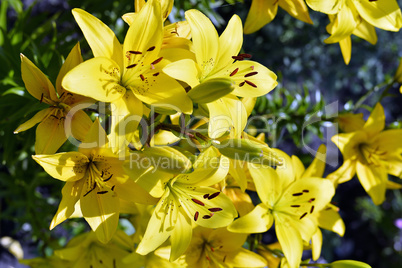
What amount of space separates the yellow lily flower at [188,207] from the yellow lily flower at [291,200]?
0.12 metres

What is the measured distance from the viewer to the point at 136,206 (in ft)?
3.08

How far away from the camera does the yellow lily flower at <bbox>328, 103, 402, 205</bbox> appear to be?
1166mm

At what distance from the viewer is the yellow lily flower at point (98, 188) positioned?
804 millimetres

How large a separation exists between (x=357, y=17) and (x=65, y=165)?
2.63 ft

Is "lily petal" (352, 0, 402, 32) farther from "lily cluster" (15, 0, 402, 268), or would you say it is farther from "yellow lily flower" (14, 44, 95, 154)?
"yellow lily flower" (14, 44, 95, 154)

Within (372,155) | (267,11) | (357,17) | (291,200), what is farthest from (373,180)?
(267,11)

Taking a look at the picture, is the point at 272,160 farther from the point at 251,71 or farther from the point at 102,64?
the point at 102,64

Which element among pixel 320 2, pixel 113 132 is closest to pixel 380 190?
pixel 320 2

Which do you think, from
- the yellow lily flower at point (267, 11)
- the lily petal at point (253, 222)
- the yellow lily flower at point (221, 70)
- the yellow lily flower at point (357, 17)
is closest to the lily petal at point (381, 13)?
the yellow lily flower at point (357, 17)

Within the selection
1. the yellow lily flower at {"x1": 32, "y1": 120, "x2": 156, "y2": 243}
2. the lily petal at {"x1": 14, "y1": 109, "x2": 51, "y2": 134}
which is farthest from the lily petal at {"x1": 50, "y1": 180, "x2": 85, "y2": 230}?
the lily petal at {"x1": 14, "y1": 109, "x2": 51, "y2": 134}

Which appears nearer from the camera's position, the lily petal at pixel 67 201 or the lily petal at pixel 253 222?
the lily petal at pixel 67 201

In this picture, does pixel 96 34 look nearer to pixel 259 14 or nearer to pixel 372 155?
pixel 259 14

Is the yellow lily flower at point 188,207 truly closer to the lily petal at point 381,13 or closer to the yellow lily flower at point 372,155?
the yellow lily flower at point 372,155

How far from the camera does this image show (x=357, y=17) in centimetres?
112
